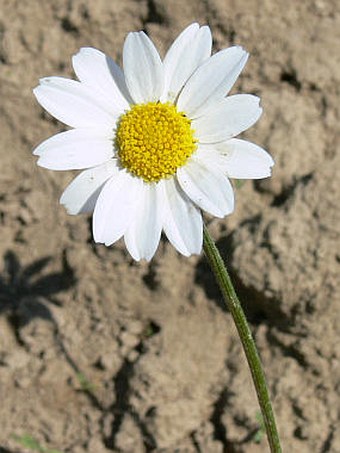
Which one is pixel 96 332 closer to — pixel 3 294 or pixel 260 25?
pixel 3 294

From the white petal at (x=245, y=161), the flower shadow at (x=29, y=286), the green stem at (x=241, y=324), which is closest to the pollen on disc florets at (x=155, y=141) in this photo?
the white petal at (x=245, y=161)

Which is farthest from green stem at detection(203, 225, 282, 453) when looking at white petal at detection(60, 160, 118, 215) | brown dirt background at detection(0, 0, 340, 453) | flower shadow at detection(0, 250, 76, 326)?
flower shadow at detection(0, 250, 76, 326)

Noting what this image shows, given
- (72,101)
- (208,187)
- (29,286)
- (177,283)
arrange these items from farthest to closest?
(29,286) → (177,283) → (72,101) → (208,187)

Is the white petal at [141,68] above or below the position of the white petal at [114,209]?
above

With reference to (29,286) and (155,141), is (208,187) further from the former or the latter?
(29,286)

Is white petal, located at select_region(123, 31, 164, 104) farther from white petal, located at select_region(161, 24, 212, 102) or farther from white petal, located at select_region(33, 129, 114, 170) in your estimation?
white petal, located at select_region(33, 129, 114, 170)

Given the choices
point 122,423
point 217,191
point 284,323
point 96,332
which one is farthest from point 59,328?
point 217,191

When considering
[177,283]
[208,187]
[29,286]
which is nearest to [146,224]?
[208,187]

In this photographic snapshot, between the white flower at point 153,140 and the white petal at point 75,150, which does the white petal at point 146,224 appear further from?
the white petal at point 75,150
